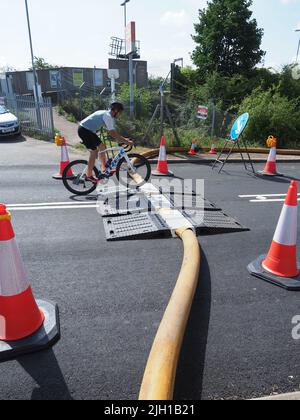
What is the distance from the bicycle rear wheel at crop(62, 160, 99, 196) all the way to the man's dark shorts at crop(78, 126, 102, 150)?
37cm

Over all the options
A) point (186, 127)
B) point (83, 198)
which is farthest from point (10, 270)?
point (186, 127)

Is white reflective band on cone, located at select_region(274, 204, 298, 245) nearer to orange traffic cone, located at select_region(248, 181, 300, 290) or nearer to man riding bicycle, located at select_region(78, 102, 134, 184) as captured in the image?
orange traffic cone, located at select_region(248, 181, 300, 290)

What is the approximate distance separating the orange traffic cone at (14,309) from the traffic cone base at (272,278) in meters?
2.13

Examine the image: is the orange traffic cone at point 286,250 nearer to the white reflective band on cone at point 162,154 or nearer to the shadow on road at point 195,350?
the shadow on road at point 195,350

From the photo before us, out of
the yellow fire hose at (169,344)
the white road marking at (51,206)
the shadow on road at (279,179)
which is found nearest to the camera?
the yellow fire hose at (169,344)

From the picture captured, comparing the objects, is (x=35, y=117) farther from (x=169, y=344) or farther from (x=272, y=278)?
(x=169, y=344)

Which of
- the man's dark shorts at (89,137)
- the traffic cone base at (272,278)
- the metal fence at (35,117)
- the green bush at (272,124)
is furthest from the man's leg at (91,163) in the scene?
the green bush at (272,124)

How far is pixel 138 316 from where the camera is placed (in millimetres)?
2838

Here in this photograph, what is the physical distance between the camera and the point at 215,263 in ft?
12.6

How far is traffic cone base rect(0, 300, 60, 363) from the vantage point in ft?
7.81

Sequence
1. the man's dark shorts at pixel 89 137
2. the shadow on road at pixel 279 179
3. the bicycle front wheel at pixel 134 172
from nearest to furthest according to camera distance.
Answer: the man's dark shorts at pixel 89 137 → the bicycle front wheel at pixel 134 172 → the shadow on road at pixel 279 179

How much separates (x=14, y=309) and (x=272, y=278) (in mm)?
2488

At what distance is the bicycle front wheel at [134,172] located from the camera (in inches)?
278
